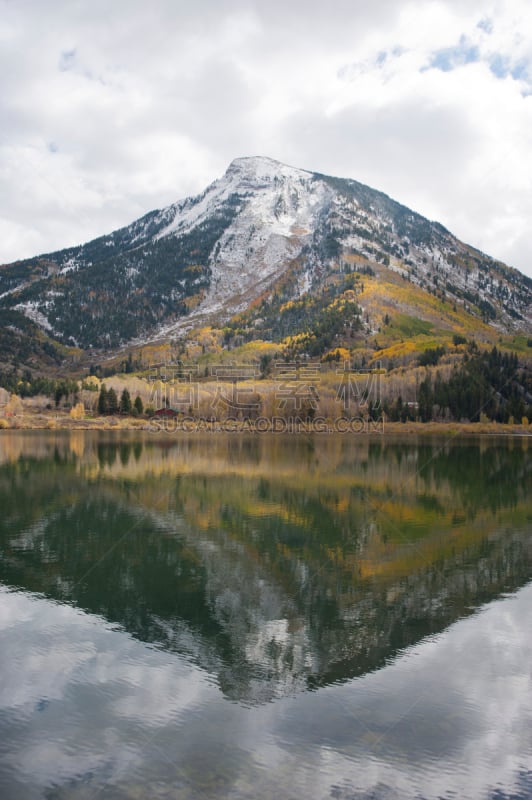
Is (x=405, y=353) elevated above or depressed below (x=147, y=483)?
above

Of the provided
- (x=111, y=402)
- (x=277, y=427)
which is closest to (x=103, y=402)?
(x=111, y=402)

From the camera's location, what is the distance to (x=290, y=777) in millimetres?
7973

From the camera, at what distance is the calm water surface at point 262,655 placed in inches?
322

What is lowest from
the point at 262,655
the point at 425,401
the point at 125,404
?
the point at 262,655

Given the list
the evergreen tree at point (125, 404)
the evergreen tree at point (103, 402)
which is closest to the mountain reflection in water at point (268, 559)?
the evergreen tree at point (125, 404)

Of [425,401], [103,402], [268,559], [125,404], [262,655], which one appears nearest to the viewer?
[262,655]

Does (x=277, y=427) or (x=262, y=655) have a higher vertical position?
(x=277, y=427)

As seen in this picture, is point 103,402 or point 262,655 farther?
point 103,402

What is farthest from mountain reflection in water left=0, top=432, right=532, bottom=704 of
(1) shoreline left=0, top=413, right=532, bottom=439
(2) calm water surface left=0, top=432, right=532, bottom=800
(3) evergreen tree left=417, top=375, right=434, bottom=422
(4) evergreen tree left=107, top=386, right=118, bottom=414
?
(4) evergreen tree left=107, top=386, right=118, bottom=414

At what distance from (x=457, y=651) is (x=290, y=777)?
571cm

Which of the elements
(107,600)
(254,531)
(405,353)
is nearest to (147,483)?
(254,531)

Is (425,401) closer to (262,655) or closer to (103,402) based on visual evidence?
(103,402)

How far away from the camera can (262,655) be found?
11789 millimetres

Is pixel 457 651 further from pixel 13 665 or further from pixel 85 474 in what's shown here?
pixel 85 474
